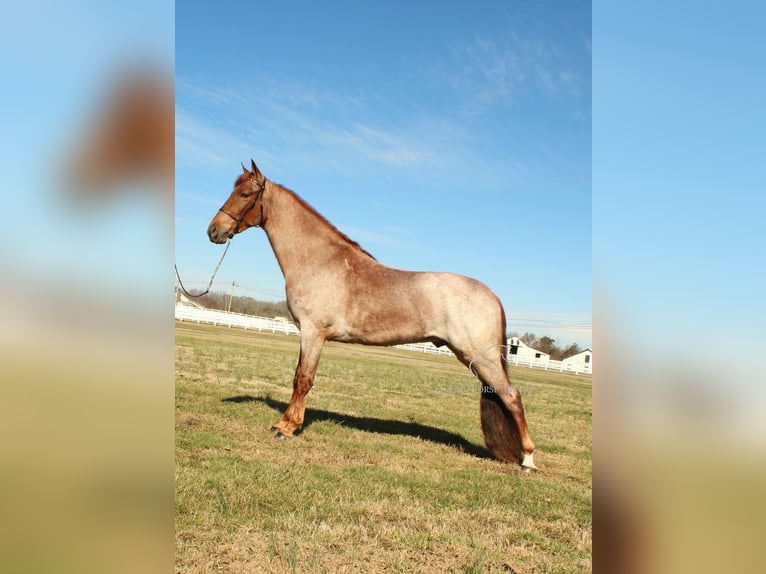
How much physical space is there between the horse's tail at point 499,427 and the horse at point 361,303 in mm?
10

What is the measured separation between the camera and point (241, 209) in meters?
5.88

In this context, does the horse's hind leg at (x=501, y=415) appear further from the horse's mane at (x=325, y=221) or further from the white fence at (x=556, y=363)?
the horse's mane at (x=325, y=221)

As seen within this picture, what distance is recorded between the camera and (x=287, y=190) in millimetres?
6305

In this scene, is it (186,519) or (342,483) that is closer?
(186,519)

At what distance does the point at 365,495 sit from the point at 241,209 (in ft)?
12.0

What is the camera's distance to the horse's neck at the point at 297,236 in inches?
239

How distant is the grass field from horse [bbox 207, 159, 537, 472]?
0.50m

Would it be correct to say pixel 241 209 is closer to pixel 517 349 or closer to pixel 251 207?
pixel 251 207

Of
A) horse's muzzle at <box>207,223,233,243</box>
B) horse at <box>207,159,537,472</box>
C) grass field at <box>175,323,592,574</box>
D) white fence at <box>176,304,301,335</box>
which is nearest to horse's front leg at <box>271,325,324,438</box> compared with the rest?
horse at <box>207,159,537,472</box>
